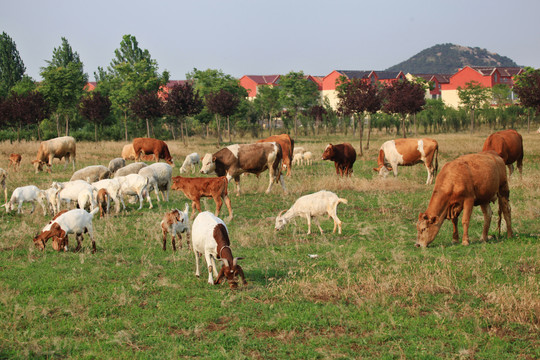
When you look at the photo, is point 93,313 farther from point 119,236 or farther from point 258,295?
point 119,236

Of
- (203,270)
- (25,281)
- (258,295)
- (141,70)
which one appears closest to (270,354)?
(258,295)

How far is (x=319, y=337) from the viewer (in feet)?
20.7

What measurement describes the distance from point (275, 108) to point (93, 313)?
5816 cm

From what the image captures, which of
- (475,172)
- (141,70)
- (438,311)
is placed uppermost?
(141,70)

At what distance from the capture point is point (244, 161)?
18547 mm

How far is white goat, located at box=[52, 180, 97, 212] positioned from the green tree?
3123 centimetres

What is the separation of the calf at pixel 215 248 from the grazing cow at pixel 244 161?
9.25 meters

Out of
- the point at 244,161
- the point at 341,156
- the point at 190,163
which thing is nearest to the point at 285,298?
the point at 244,161

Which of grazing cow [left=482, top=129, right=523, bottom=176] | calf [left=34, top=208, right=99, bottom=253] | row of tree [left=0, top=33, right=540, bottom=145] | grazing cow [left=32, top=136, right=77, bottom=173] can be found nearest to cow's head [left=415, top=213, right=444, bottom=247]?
calf [left=34, top=208, right=99, bottom=253]

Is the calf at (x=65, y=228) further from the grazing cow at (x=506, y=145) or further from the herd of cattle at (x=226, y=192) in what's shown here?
the grazing cow at (x=506, y=145)

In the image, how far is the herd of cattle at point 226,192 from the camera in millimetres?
10422

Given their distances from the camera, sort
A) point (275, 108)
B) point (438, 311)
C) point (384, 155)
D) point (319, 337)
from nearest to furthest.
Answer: point (319, 337)
point (438, 311)
point (384, 155)
point (275, 108)

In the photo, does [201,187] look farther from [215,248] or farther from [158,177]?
[215,248]

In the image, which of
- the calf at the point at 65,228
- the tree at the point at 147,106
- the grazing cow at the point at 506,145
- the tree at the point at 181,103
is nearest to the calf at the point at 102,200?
the calf at the point at 65,228
